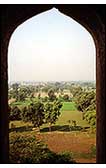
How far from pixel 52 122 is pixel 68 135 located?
177mm

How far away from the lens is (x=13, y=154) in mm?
3449

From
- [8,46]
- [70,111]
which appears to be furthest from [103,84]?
Answer: [8,46]

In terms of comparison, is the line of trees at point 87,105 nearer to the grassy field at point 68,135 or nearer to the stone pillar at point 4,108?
the grassy field at point 68,135

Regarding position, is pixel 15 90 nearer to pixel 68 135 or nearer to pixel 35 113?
A: pixel 35 113

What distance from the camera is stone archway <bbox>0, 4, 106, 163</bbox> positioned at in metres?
3.31

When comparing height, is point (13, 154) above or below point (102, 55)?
below

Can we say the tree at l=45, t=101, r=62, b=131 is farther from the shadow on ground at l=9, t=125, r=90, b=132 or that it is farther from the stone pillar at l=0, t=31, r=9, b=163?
the stone pillar at l=0, t=31, r=9, b=163

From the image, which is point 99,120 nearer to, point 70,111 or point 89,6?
point 70,111

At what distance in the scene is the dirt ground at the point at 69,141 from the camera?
3467 millimetres

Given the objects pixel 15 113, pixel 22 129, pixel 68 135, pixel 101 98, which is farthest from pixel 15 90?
pixel 101 98

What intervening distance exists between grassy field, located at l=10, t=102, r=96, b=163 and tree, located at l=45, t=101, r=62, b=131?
4 cm

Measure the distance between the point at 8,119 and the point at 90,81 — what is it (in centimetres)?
76

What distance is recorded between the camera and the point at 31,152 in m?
3.46

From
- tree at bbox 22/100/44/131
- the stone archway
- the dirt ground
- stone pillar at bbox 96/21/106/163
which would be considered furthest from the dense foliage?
stone pillar at bbox 96/21/106/163
